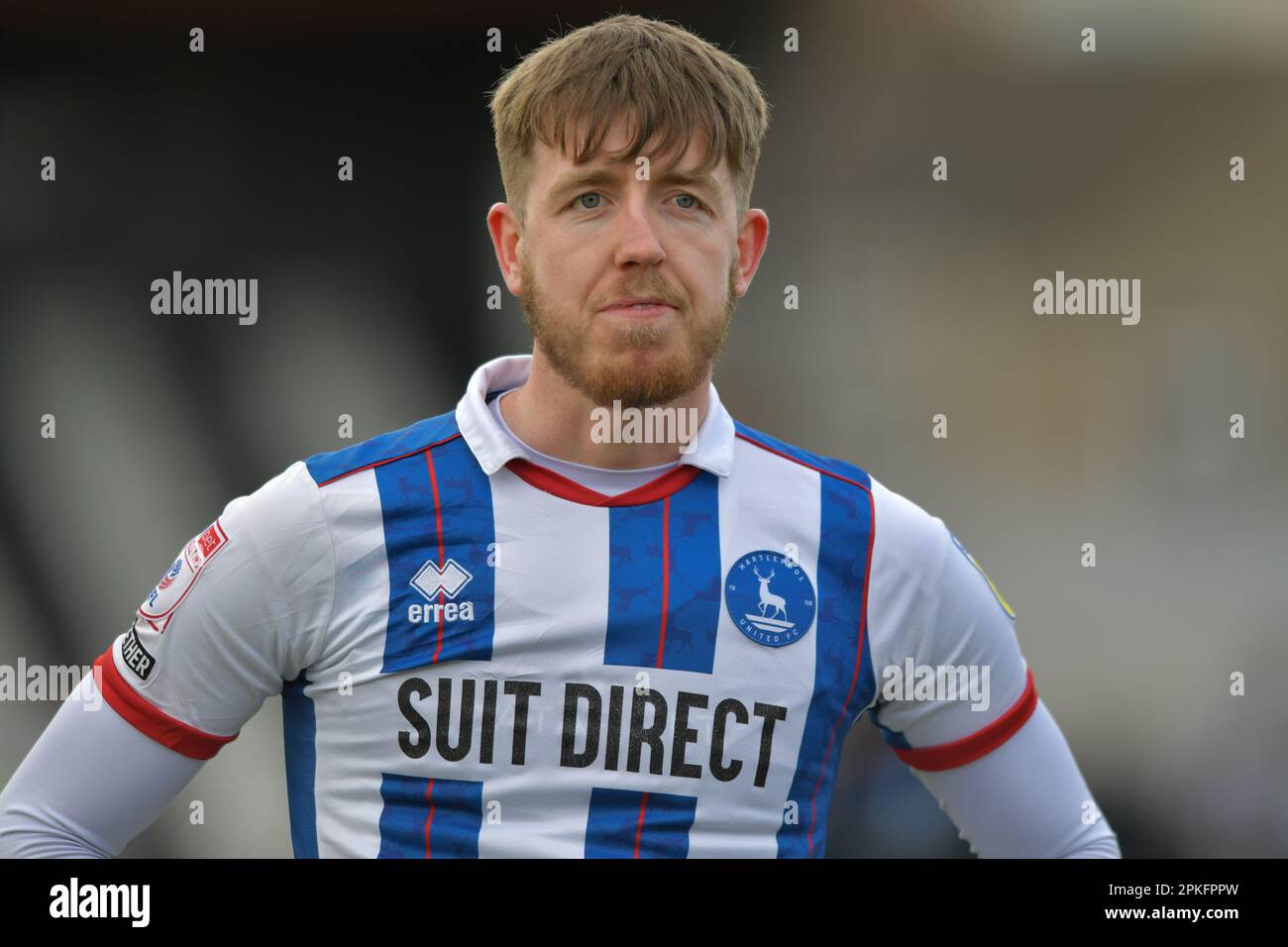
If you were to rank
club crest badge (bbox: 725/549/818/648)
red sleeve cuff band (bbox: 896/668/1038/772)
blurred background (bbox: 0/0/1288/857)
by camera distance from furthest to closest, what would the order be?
blurred background (bbox: 0/0/1288/857), red sleeve cuff band (bbox: 896/668/1038/772), club crest badge (bbox: 725/549/818/648)

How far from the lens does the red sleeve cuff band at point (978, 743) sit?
2.41 meters

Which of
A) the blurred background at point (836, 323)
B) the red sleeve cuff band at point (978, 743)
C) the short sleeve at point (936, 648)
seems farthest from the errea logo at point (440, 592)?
the blurred background at point (836, 323)

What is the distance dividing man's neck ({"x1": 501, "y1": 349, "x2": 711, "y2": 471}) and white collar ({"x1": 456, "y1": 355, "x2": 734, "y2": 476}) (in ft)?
0.12

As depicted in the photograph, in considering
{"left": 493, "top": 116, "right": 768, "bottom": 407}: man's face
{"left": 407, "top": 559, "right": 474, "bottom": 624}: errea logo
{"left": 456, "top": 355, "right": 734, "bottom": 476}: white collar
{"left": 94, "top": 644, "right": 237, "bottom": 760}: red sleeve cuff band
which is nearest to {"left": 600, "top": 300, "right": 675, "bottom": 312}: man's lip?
{"left": 493, "top": 116, "right": 768, "bottom": 407}: man's face

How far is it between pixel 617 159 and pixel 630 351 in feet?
1.07

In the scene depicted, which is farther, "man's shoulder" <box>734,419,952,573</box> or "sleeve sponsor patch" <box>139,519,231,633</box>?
"man's shoulder" <box>734,419,952,573</box>

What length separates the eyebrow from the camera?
7.02ft

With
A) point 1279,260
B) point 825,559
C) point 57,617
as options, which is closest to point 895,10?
point 1279,260

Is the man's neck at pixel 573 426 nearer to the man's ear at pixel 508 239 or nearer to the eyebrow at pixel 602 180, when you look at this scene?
the man's ear at pixel 508 239

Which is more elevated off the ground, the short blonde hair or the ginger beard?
the short blonde hair

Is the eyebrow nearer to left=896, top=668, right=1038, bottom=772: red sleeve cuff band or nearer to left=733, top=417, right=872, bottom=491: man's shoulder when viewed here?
left=733, top=417, right=872, bottom=491: man's shoulder

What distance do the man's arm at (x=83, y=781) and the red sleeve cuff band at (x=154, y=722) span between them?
0.05 feet

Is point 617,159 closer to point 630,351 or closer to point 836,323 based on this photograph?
point 630,351

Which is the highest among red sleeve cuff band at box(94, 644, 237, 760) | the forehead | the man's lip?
the forehead
